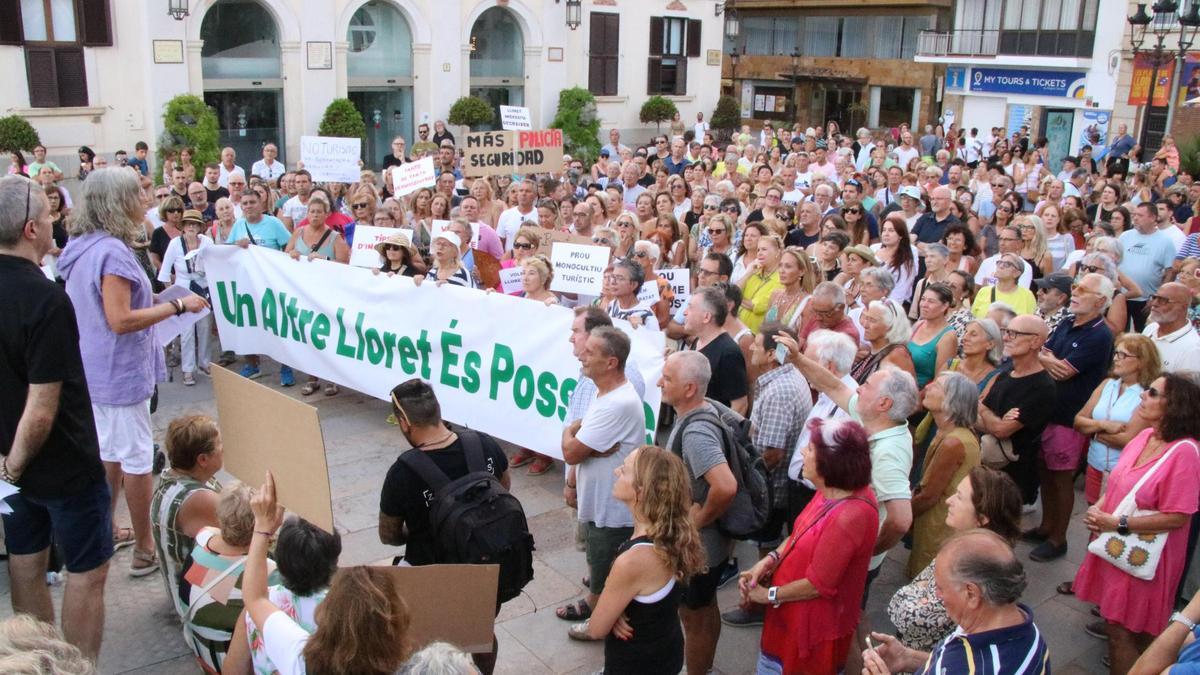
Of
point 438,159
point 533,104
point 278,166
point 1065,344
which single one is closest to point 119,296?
point 1065,344

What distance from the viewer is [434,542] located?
391 cm

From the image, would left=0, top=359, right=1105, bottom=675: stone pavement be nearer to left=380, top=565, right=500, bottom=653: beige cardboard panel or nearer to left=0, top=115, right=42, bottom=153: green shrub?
left=380, top=565, right=500, bottom=653: beige cardboard panel

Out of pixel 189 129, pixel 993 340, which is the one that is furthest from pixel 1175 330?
pixel 189 129

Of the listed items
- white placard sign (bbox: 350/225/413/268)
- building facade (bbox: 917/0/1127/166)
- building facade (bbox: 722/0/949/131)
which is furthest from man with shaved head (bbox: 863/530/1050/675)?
building facade (bbox: 722/0/949/131)

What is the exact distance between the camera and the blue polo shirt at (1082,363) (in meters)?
6.13

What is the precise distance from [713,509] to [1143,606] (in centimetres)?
204

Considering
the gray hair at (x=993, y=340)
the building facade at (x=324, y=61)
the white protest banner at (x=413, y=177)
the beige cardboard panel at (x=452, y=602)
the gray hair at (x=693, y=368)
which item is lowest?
the beige cardboard panel at (x=452, y=602)

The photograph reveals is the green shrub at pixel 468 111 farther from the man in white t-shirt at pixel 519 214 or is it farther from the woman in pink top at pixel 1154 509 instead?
the woman in pink top at pixel 1154 509

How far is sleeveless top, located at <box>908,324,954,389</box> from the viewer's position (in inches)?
254

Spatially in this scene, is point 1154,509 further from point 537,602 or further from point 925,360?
point 537,602

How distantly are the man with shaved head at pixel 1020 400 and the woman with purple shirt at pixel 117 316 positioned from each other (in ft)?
14.6

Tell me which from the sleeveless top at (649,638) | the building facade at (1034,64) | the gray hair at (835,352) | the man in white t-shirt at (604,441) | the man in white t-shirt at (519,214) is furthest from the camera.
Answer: the building facade at (1034,64)

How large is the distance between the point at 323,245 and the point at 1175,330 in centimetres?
686

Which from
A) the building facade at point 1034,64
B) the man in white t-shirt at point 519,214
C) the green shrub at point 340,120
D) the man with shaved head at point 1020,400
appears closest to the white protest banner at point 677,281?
the man with shaved head at point 1020,400
